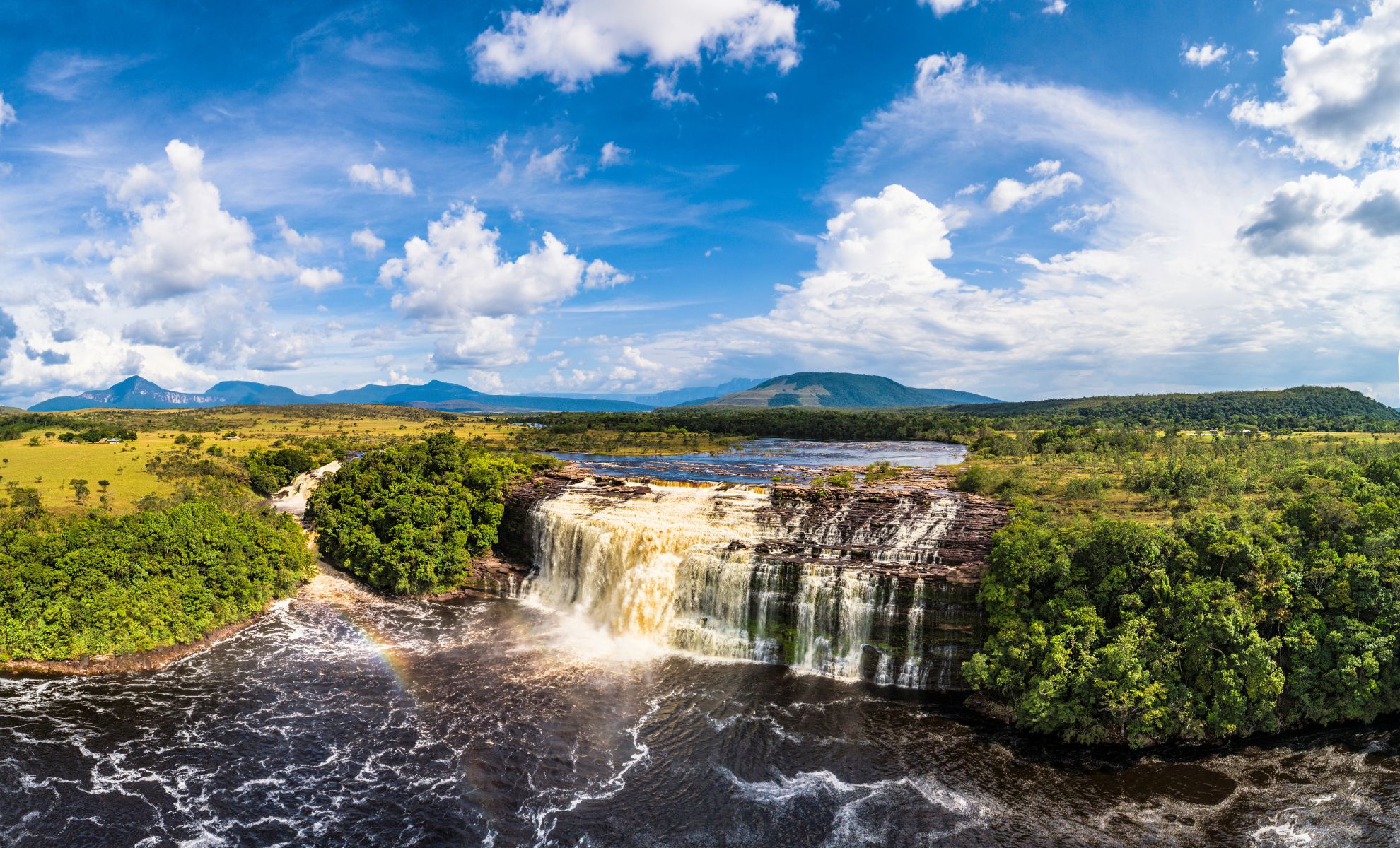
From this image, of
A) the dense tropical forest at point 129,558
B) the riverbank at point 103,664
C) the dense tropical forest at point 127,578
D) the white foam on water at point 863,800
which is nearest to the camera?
the white foam on water at point 863,800

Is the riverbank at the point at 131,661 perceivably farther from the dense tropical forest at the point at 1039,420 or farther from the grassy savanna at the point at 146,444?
the dense tropical forest at the point at 1039,420

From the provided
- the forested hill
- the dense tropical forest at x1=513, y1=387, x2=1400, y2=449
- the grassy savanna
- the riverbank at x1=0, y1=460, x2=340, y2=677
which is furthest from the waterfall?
the forested hill

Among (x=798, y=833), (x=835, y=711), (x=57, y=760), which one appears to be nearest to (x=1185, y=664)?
(x=835, y=711)

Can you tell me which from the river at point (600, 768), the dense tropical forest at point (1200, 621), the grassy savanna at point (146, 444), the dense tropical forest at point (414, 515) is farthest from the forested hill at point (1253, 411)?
the grassy savanna at point (146, 444)

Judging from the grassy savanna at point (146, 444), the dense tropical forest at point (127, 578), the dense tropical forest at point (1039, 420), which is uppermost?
the dense tropical forest at point (1039, 420)

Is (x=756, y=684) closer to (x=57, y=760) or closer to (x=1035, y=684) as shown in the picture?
(x=1035, y=684)

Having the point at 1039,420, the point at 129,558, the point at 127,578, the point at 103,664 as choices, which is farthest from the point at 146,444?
the point at 1039,420

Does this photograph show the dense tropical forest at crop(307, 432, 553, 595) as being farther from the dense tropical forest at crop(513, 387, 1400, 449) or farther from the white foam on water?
the dense tropical forest at crop(513, 387, 1400, 449)
